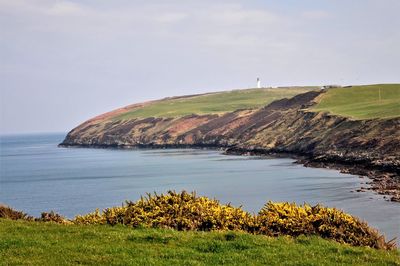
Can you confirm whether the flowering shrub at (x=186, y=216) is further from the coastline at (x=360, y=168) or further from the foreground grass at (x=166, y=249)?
the coastline at (x=360, y=168)

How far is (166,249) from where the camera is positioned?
1689 centimetres

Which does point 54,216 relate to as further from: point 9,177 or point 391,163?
point 9,177

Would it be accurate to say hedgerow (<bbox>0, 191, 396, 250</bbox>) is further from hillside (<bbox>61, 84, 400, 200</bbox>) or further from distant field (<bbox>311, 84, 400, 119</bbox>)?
distant field (<bbox>311, 84, 400, 119</bbox>)

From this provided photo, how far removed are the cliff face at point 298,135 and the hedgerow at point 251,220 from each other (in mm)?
50899

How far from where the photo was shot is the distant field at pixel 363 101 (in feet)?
365

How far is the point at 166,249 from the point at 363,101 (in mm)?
135350

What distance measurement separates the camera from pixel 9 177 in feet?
344

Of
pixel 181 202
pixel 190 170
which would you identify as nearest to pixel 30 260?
pixel 181 202

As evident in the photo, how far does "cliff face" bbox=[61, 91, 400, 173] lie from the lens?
85.0 m

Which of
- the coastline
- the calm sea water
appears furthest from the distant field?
the calm sea water

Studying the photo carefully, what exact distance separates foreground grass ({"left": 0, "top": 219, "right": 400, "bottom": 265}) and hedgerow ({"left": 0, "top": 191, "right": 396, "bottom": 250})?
5.97 feet

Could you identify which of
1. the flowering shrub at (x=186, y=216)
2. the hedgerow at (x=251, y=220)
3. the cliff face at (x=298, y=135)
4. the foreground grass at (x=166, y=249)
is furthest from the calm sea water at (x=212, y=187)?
the foreground grass at (x=166, y=249)

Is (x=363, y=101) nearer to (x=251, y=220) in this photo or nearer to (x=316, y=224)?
(x=316, y=224)

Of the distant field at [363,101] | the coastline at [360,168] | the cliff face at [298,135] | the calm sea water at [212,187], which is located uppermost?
the distant field at [363,101]
